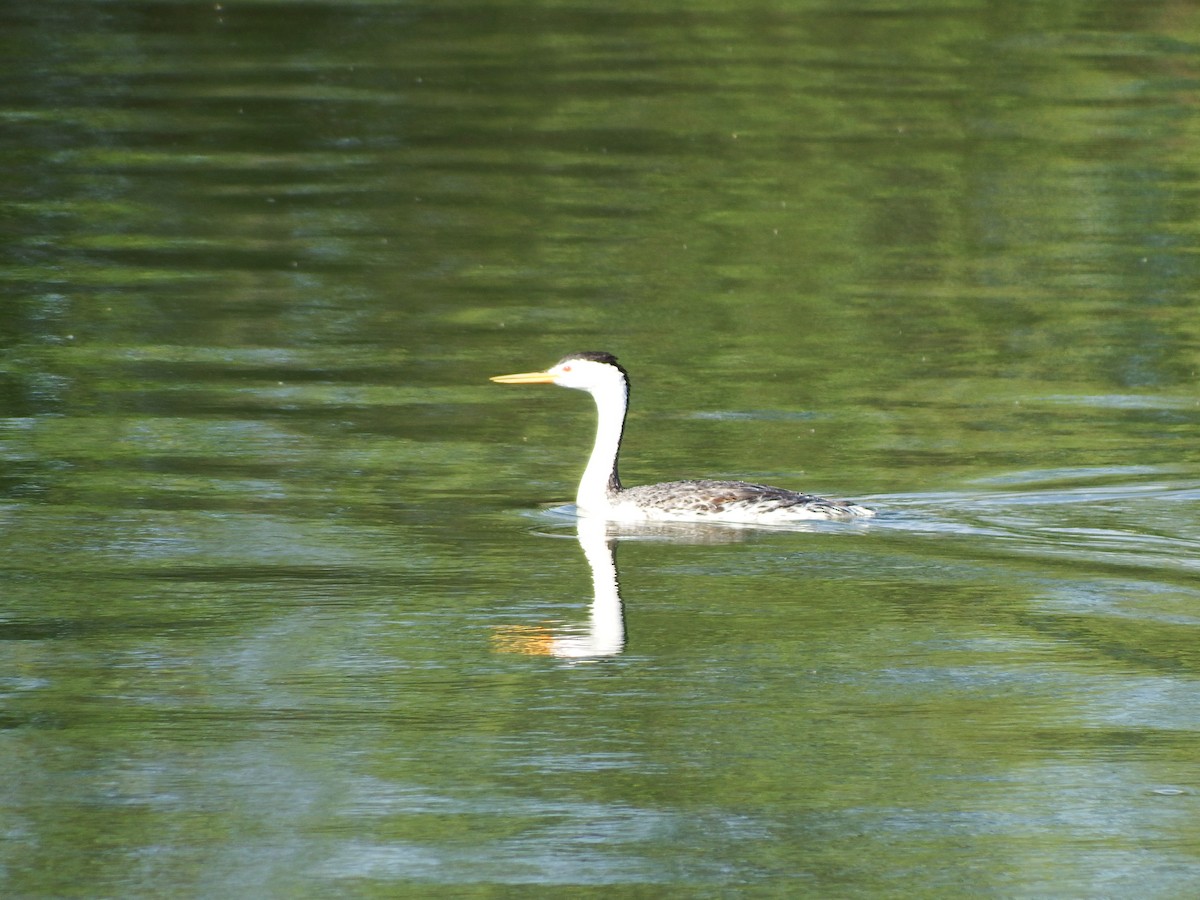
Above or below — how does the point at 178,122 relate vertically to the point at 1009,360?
above

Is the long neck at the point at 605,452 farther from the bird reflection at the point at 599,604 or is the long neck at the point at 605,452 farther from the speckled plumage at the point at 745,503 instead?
the speckled plumage at the point at 745,503

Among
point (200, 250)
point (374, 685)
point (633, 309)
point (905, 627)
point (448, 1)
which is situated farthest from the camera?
point (448, 1)

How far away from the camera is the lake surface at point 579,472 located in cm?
824

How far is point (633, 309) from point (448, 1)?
1649 cm

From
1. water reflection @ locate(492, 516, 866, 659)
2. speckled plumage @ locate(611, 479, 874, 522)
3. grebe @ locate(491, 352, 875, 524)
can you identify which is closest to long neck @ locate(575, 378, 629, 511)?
grebe @ locate(491, 352, 875, 524)

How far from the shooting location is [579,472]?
13.8 meters

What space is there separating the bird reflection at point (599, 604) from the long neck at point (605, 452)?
130mm

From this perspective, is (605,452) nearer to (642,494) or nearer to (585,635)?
(642,494)

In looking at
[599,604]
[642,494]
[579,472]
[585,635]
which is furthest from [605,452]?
[585,635]

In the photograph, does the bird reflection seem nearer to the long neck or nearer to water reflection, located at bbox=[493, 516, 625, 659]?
water reflection, located at bbox=[493, 516, 625, 659]

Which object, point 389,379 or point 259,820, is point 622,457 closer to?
point 389,379

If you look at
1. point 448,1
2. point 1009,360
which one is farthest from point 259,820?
point 448,1

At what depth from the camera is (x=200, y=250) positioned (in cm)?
1973

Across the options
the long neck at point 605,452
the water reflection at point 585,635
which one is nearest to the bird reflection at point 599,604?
the water reflection at point 585,635
